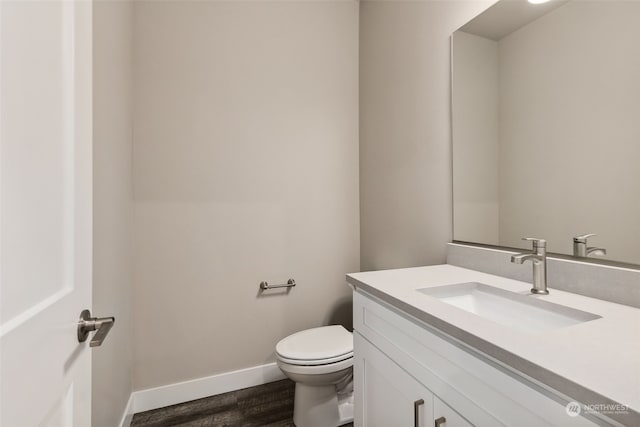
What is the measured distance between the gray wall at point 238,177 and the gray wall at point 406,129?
0.17 m

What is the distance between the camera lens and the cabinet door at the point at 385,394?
0.81 m

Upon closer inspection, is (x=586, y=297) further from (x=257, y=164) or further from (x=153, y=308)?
(x=153, y=308)

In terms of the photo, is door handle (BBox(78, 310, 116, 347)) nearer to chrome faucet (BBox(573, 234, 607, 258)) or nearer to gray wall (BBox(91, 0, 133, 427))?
gray wall (BBox(91, 0, 133, 427))

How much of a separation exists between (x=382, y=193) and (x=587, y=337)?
1.40 meters

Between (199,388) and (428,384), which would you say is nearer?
(428,384)

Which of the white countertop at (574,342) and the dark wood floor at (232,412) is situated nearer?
the white countertop at (574,342)

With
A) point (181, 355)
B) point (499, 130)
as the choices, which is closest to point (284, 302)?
point (181, 355)

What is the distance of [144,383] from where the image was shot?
1.69 m

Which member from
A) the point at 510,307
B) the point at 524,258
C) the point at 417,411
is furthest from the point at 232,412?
the point at 524,258

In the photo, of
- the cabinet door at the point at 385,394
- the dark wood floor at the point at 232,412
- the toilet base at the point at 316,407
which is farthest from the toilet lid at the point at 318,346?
the dark wood floor at the point at 232,412

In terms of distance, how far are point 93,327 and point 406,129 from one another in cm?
165

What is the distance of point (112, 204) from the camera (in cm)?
128

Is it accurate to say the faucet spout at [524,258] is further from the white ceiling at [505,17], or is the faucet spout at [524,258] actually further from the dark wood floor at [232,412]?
the dark wood floor at [232,412]
